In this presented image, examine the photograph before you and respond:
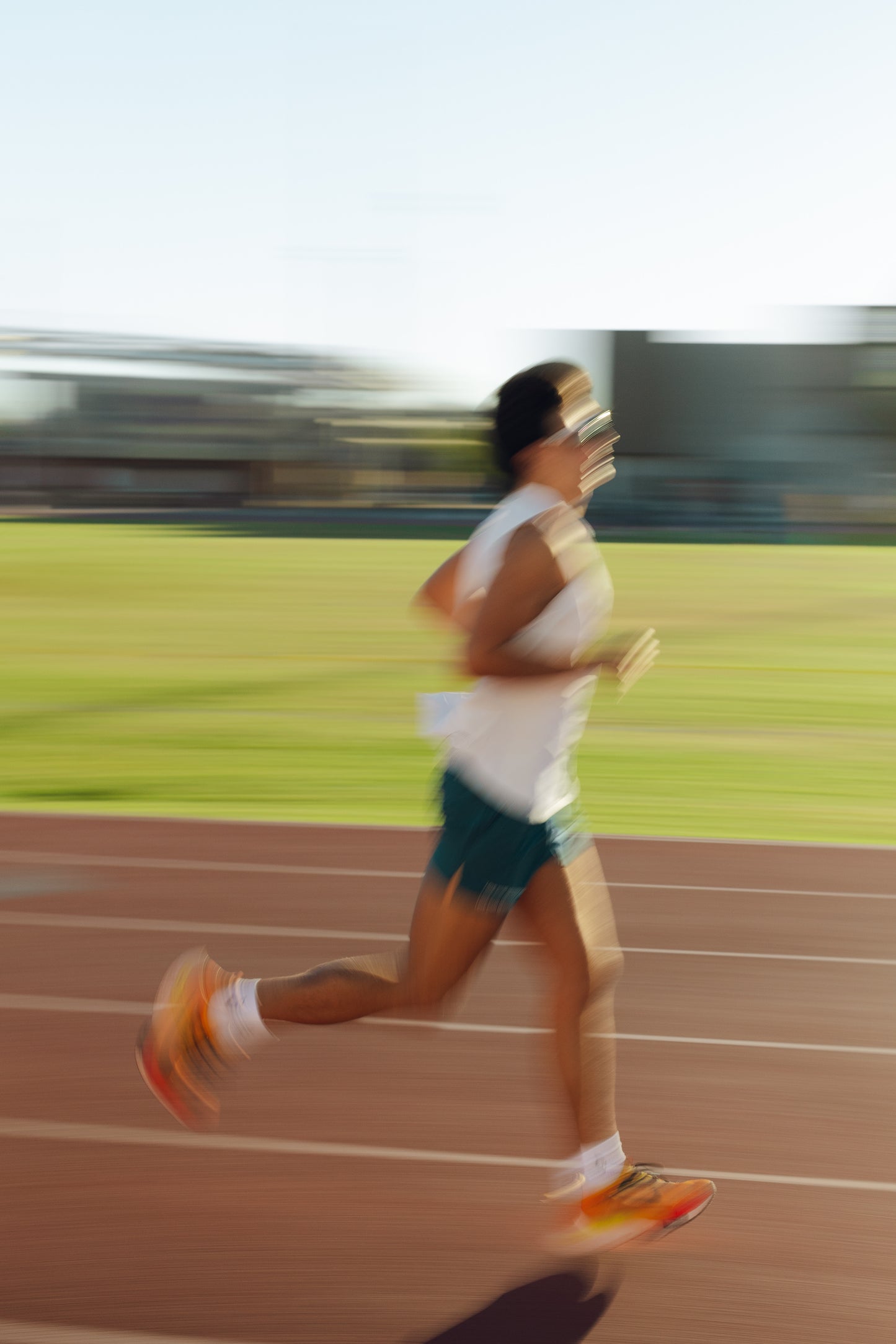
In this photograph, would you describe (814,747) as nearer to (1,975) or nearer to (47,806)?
(47,806)

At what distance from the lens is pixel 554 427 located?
109 inches

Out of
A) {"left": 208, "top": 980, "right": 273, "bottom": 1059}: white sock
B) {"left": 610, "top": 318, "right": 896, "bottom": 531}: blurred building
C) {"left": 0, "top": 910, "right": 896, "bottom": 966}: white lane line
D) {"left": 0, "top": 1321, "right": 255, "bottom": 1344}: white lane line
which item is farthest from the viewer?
{"left": 610, "top": 318, "right": 896, "bottom": 531}: blurred building

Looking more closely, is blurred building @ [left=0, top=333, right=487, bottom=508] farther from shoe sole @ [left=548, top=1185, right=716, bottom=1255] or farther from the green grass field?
shoe sole @ [left=548, top=1185, right=716, bottom=1255]

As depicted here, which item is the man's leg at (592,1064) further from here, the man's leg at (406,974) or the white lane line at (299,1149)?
the white lane line at (299,1149)

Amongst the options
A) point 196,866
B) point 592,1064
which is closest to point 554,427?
point 592,1064

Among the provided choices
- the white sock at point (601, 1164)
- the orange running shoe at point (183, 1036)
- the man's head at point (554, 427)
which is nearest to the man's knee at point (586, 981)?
the white sock at point (601, 1164)

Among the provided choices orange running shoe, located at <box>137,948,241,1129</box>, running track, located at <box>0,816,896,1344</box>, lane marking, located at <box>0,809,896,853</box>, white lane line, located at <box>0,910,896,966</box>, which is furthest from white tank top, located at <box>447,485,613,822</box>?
lane marking, located at <box>0,809,896,853</box>

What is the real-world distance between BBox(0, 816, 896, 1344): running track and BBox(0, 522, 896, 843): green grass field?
2.12 meters

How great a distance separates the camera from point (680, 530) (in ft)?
176

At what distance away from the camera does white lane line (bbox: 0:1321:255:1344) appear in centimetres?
264

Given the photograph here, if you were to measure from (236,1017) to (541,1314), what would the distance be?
35.1 inches

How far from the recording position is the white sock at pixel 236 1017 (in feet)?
10.4

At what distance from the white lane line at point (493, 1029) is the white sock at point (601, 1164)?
45.5 inches

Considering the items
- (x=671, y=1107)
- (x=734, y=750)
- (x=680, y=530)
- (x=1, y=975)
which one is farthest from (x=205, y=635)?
(x=680, y=530)
